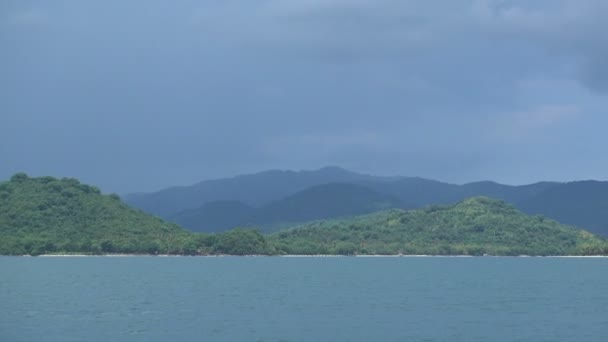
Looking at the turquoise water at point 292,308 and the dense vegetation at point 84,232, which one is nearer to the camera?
the turquoise water at point 292,308

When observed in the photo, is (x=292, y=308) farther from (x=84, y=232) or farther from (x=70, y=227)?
(x=70, y=227)

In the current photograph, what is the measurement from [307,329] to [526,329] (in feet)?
46.5

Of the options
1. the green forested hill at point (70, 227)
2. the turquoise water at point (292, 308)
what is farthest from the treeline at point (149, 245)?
the turquoise water at point (292, 308)

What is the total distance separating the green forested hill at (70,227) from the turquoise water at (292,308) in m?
57.3

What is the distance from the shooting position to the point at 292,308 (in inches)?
2975

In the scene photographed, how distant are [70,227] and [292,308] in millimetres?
117246

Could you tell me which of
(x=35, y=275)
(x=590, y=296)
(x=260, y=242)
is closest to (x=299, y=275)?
(x=35, y=275)

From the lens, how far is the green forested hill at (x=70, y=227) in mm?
178250

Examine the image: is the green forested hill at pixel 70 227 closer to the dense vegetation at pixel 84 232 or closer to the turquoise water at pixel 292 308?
the dense vegetation at pixel 84 232

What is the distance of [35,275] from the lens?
388ft

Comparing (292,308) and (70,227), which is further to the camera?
(70,227)

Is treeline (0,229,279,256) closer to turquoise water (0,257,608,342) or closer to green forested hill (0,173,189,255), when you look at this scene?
green forested hill (0,173,189,255)

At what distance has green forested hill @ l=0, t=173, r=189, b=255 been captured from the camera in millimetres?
178250

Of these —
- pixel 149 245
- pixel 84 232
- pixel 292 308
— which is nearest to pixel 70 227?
pixel 84 232
